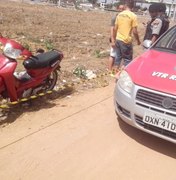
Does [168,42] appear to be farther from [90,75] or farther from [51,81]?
[90,75]

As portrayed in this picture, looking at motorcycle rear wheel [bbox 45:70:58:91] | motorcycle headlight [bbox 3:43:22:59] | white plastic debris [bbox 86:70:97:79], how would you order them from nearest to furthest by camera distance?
motorcycle headlight [bbox 3:43:22:59] → motorcycle rear wheel [bbox 45:70:58:91] → white plastic debris [bbox 86:70:97:79]

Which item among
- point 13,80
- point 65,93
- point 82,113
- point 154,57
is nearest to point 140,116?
point 154,57

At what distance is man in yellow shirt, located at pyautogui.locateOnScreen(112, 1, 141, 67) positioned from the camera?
774 centimetres

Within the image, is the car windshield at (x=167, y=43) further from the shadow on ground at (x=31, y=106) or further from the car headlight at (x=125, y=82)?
the shadow on ground at (x=31, y=106)

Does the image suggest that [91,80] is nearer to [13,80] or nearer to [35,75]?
[35,75]

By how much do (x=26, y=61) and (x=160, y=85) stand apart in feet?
7.50

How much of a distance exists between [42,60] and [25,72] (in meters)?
0.35

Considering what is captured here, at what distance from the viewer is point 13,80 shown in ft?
18.1

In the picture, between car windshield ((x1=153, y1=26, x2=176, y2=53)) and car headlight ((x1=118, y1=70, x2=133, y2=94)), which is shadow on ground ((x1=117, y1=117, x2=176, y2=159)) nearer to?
car headlight ((x1=118, y1=70, x2=133, y2=94))

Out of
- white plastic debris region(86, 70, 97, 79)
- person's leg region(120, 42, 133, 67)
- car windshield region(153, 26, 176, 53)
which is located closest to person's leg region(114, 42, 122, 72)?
person's leg region(120, 42, 133, 67)

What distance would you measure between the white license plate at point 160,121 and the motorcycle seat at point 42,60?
2.23 m

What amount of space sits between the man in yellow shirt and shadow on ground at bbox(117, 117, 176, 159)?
3030mm

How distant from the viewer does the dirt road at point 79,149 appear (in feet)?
13.8

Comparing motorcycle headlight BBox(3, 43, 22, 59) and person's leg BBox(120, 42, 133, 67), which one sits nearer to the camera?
motorcycle headlight BBox(3, 43, 22, 59)
